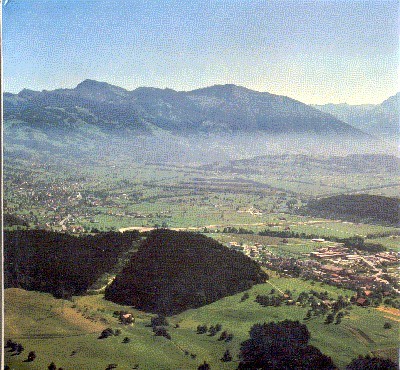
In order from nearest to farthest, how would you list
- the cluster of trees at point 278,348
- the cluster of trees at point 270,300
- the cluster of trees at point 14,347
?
the cluster of trees at point 278,348
the cluster of trees at point 270,300
the cluster of trees at point 14,347

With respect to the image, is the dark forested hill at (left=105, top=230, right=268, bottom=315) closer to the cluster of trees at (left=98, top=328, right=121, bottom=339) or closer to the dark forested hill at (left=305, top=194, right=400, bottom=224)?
the cluster of trees at (left=98, top=328, right=121, bottom=339)

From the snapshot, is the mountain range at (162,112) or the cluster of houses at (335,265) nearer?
the cluster of houses at (335,265)

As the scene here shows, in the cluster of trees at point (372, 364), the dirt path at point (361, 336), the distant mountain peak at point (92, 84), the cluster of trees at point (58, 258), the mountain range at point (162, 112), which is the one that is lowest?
the cluster of trees at point (372, 364)

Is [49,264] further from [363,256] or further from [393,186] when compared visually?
[393,186]

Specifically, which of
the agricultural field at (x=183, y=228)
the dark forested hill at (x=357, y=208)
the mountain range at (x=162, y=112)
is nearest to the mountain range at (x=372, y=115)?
the mountain range at (x=162, y=112)

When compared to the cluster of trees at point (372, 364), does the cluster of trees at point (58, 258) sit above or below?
above

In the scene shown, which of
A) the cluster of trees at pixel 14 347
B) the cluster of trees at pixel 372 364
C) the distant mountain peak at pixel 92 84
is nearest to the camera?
the cluster of trees at pixel 372 364

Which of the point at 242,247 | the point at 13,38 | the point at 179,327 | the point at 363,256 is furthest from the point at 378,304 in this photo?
the point at 13,38

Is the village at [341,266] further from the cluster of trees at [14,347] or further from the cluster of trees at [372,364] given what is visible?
the cluster of trees at [14,347]

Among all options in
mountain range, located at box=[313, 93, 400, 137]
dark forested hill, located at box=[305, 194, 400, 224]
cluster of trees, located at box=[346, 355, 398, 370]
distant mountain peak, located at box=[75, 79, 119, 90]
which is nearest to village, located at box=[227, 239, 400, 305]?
dark forested hill, located at box=[305, 194, 400, 224]
